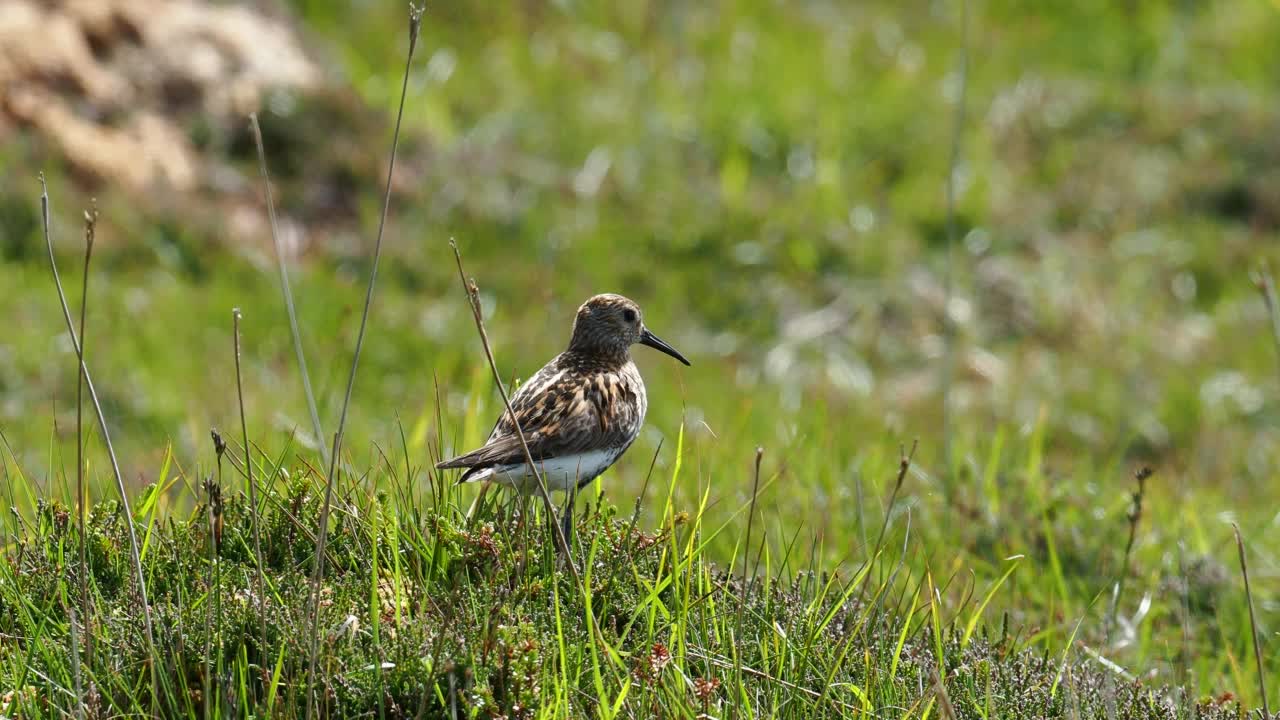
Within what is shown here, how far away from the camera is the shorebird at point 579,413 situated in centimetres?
470

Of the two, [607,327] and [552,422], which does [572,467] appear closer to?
[552,422]

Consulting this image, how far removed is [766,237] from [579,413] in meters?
7.43

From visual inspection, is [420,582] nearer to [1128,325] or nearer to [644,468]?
[644,468]

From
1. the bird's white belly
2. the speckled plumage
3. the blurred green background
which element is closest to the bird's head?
the speckled plumage

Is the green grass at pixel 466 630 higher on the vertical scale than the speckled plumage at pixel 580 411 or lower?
lower

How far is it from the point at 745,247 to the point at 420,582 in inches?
329

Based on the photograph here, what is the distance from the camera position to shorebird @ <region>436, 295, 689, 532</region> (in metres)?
4.70

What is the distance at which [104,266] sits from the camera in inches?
436

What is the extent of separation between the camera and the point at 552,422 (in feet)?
16.4

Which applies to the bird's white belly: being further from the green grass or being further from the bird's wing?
the green grass

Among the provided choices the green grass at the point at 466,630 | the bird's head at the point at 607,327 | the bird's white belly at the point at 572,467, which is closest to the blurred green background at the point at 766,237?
the bird's head at the point at 607,327

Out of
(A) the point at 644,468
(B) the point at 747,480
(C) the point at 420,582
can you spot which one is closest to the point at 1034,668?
(C) the point at 420,582

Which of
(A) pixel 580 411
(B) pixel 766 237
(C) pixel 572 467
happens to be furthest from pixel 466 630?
(B) pixel 766 237

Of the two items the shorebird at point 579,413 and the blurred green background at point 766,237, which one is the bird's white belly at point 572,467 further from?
the blurred green background at point 766,237
